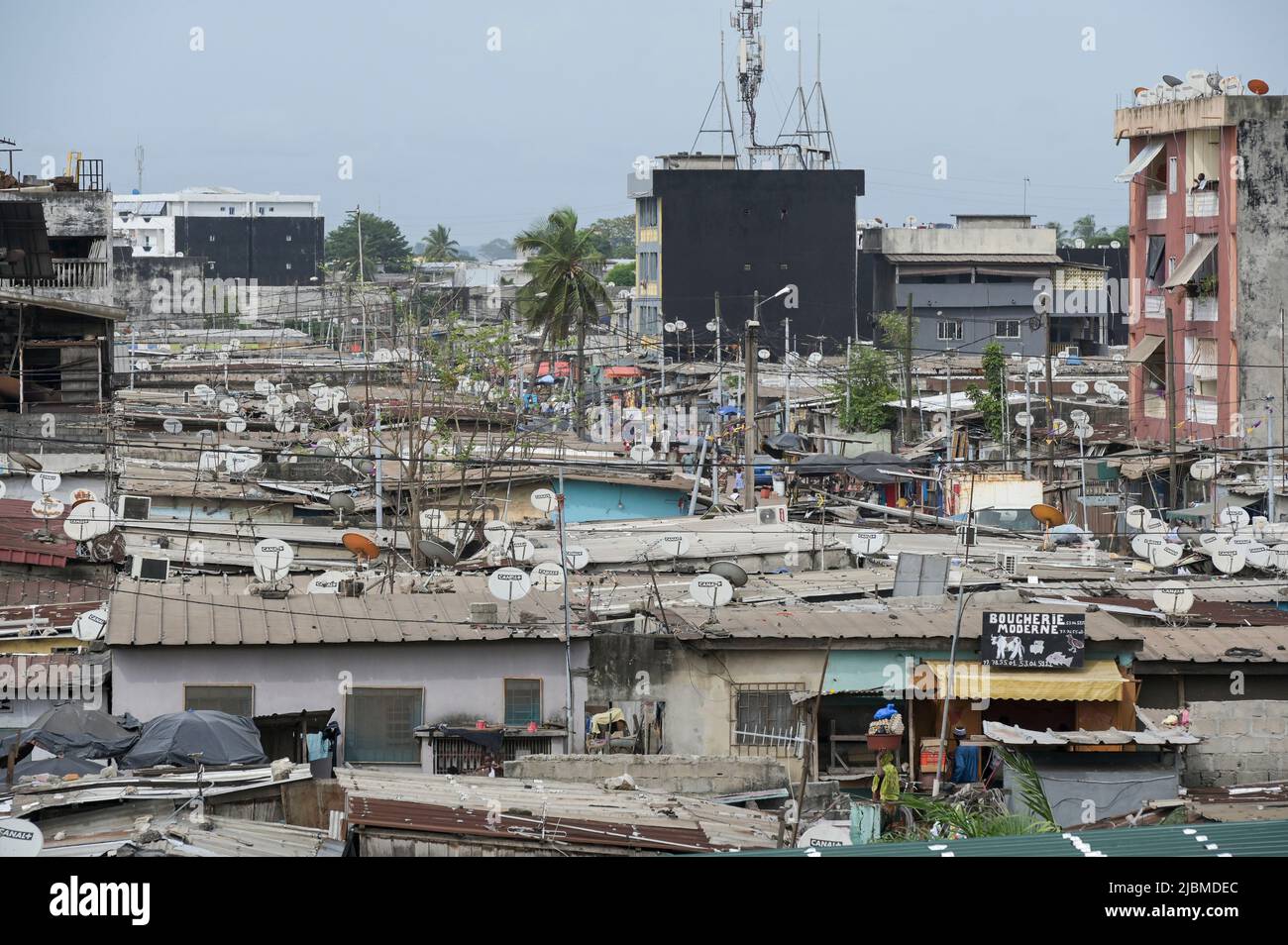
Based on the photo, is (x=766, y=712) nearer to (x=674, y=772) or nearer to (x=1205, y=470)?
(x=674, y=772)

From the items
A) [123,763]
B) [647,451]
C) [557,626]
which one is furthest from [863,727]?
[647,451]

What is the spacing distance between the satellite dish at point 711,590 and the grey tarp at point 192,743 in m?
5.04

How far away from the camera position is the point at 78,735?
47.3 ft

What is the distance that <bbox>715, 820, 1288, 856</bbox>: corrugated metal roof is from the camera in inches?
301

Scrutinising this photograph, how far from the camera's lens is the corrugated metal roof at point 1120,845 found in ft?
25.1

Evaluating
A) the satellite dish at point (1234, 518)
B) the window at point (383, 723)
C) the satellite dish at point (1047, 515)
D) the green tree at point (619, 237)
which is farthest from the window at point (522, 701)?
the green tree at point (619, 237)

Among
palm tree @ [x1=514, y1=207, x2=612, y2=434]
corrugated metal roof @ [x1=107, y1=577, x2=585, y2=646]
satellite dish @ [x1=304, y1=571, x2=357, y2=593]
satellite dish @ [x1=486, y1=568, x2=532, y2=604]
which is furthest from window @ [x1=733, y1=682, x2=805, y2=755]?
palm tree @ [x1=514, y1=207, x2=612, y2=434]

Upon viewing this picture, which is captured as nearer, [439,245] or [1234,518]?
[1234,518]

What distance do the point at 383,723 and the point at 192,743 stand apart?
338 cm

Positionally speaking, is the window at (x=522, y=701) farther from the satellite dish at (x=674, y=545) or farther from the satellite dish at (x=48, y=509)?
the satellite dish at (x=48, y=509)

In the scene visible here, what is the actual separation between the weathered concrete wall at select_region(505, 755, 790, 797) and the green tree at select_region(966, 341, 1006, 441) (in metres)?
25.4

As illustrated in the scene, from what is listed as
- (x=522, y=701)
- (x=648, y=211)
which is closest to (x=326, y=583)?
Answer: (x=522, y=701)

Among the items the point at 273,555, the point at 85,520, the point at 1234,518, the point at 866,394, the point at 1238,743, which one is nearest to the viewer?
the point at 1238,743
